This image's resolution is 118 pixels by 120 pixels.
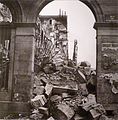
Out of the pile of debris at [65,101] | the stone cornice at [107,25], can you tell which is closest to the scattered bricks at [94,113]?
the pile of debris at [65,101]

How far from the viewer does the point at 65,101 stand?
10680 mm

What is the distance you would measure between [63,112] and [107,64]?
7.63 ft

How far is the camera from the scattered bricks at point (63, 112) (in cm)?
959

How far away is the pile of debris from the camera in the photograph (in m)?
9.58

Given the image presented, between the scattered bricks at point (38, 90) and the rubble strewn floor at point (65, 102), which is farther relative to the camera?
the scattered bricks at point (38, 90)

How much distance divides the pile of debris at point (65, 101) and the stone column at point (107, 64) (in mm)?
461

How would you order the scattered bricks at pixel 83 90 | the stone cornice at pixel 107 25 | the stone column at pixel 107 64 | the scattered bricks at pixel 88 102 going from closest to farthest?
the scattered bricks at pixel 88 102 → the stone column at pixel 107 64 → the stone cornice at pixel 107 25 → the scattered bricks at pixel 83 90

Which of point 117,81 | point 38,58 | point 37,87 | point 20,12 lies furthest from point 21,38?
point 38,58

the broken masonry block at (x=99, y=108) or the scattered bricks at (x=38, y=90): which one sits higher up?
the scattered bricks at (x=38, y=90)

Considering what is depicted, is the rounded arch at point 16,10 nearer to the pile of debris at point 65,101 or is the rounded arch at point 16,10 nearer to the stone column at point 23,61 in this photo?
the stone column at point 23,61

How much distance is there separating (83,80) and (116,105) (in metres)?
3.59

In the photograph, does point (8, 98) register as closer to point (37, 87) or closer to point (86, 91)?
point (37, 87)

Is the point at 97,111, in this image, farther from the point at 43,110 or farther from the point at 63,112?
the point at 43,110

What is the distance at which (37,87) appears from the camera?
37.6 ft
